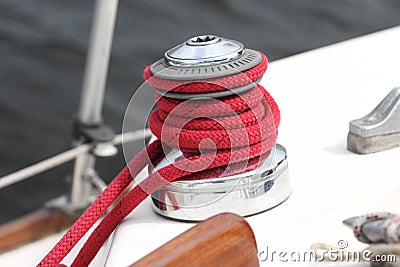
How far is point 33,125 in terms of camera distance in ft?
12.8

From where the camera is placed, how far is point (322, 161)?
0.97 m

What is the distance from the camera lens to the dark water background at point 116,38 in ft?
12.9

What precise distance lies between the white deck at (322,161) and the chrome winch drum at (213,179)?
0.06ft

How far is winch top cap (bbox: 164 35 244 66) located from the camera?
84 centimetres

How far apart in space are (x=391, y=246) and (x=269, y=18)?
4.00 metres

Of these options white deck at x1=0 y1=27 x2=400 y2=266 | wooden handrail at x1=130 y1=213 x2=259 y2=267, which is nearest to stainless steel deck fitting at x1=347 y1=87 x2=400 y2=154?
white deck at x1=0 y1=27 x2=400 y2=266

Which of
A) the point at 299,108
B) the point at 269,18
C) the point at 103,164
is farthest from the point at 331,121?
the point at 269,18

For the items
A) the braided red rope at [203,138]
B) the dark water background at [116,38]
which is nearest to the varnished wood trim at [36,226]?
the braided red rope at [203,138]

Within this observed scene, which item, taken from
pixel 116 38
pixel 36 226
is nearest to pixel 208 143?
pixel 36 226

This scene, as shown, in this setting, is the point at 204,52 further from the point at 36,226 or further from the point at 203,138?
the point at 36,226

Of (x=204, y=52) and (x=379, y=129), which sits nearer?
(x=204, y=52)

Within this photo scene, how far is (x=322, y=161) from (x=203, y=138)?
199mm

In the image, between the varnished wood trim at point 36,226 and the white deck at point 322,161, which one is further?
the varnished wood trim at point 36,226

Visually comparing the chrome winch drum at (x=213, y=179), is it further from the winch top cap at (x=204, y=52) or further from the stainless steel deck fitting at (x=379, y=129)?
the stainless steel deck fitting at (x=379, y=129)
